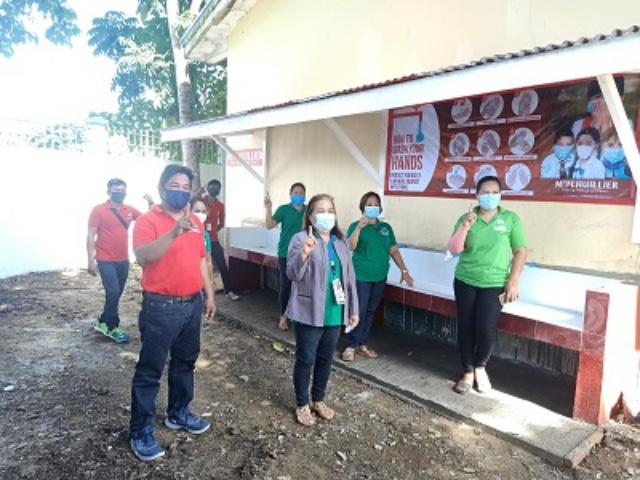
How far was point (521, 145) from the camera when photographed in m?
4.83

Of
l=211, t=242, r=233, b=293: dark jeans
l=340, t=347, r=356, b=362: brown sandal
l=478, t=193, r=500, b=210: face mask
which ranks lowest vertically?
l=340, t=347, r=356, b=362: brown sandal

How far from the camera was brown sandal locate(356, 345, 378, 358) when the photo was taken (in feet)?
16.4

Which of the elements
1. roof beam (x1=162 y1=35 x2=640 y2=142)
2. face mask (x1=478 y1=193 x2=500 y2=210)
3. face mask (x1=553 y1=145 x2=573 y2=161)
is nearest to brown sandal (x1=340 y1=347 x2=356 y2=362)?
face mask (x1=478 y1=193 x2=500 y2=210)

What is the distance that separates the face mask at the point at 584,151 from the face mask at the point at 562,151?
68 mm

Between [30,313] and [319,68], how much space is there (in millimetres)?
5236

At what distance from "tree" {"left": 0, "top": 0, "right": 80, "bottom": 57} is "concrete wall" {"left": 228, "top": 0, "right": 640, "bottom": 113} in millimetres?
3964

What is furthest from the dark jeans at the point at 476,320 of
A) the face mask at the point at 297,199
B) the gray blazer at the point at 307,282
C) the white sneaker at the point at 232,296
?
the white sneaker at the point at 232,296

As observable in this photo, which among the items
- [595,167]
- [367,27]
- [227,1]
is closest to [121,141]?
[227,1]

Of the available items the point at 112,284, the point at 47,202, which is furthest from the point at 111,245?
the point at 47,202

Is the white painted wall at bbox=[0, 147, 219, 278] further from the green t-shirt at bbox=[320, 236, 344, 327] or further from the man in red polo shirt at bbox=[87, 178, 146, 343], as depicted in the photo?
the green t-shirt at bbox=[320, 236, 344, 327]

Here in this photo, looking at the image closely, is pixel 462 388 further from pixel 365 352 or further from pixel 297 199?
pixel 297 199

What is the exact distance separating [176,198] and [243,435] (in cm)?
169

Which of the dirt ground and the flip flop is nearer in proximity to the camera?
the dirt ground

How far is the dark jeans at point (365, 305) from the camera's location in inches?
186
